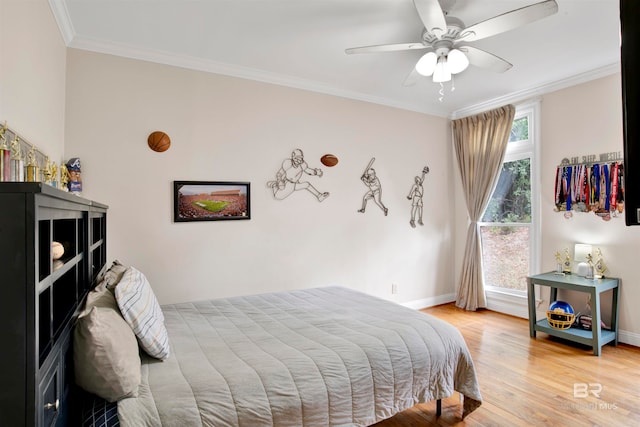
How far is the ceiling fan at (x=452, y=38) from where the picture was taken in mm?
1917

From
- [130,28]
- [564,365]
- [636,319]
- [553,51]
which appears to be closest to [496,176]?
[553,51]

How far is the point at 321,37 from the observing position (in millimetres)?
2746

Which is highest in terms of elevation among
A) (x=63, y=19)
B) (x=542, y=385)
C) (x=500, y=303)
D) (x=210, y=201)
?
(x=63, y=19)

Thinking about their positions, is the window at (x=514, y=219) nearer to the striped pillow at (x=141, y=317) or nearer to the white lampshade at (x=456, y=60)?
the white lampshade at (x=456, y=60)

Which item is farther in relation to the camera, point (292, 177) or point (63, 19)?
point (292, 177)

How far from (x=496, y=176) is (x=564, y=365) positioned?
7.29 feet

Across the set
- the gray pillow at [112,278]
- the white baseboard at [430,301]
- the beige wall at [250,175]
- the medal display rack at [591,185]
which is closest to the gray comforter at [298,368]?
the gray pillow at [112,278]

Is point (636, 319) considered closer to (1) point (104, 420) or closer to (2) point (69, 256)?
(1) point (104, 420)

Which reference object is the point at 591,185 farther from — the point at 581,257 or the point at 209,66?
the point at 209,66

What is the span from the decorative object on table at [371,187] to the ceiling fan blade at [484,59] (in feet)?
5.81

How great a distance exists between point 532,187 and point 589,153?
0.65 m

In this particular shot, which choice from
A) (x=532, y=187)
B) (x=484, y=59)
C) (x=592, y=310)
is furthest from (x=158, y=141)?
(x=592, y=310)

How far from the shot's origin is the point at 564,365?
2867 mm

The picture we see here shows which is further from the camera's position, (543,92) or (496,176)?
(496,176)
